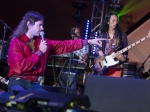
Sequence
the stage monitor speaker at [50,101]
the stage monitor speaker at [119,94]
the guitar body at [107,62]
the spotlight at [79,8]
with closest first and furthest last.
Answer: the stage monitor speaker at [50,101]
the stage monitor speaker at [119,94]
the guitar body at [107,62]
the spotlight at [79,8]

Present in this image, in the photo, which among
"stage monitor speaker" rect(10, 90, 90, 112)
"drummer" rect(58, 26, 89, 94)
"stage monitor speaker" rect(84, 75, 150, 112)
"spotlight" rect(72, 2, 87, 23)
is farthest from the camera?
"spotlight" rect(72, 2, 87, 23)

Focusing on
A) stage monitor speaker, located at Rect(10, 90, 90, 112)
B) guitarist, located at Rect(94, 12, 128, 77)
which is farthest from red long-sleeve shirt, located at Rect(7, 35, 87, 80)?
guitarist, located at Rect(94, 12, 128, 77)

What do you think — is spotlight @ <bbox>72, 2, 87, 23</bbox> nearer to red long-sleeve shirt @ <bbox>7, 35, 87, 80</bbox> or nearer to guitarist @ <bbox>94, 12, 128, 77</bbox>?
guitarist @ <bbox>94, 12, 128, 77</bbox>

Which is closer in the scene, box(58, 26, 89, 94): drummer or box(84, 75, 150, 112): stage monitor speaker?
box(84, 75, 150, 112): stage monitor speaker

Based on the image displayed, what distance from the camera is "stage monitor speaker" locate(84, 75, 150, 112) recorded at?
3.09 meters

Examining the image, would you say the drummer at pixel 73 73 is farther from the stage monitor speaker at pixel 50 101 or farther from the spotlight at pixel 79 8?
the stage monitor speaker at pixel 50 101

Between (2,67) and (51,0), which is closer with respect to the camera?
(2,67)

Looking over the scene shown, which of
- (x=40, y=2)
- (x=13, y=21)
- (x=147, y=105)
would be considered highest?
(x=40, y=2)

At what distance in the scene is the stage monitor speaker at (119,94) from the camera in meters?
3.09

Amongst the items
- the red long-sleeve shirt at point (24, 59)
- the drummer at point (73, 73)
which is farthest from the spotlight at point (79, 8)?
the red long-sleeve shirt at point (24, 59)

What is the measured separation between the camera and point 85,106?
2336 millimetres

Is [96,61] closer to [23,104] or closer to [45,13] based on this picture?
[23,104]

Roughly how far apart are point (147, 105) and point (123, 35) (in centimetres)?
248

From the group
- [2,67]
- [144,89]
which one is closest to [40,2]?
[2,67]
